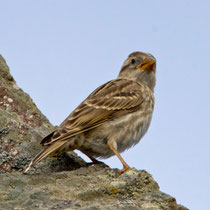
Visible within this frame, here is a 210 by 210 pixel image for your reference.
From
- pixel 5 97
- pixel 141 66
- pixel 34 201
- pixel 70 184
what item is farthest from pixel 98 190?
pixel 141 66

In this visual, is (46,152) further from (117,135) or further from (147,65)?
(147,65)

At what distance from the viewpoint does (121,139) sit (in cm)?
698

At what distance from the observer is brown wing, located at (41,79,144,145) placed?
21.3 feet

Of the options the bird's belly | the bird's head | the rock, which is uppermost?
the bird's head

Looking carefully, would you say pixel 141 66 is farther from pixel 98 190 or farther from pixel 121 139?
pixel 98 190

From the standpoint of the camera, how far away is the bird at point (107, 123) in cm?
643

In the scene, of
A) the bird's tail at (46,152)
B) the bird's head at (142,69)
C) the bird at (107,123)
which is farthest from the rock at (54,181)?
the bird's head at (142,69)

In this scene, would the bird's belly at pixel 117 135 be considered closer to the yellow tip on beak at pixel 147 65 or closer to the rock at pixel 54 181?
the rock at pixel 54 181

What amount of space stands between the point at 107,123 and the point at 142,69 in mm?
2091

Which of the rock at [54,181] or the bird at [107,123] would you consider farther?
the bird at [107,123]

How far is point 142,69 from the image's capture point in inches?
343

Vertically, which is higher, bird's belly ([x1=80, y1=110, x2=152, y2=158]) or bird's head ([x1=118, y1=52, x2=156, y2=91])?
bird's head ([x1=118, y1=52, x2=156, y2=91])

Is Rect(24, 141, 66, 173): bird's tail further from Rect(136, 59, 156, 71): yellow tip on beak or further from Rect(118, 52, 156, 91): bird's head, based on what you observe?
Rect(136, 59, 156, 71): yellow tip on beak

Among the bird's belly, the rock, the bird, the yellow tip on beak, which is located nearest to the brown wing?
the bird
